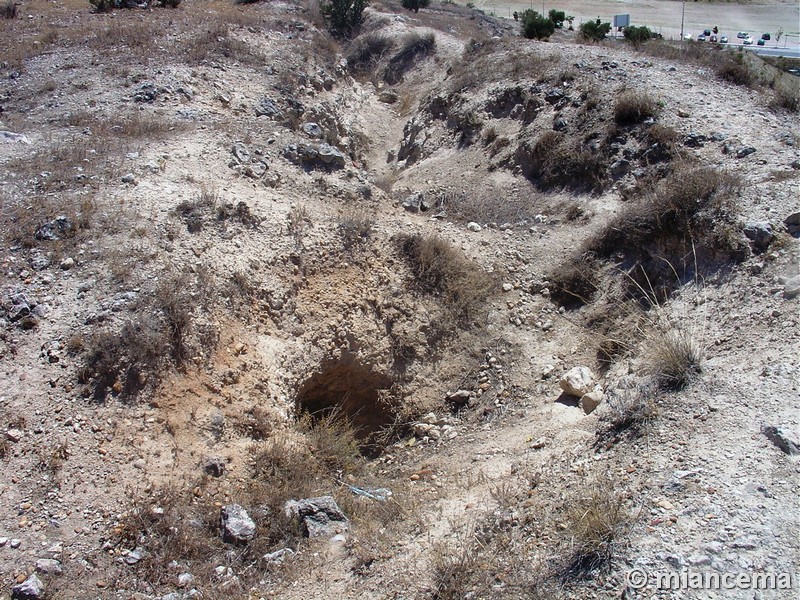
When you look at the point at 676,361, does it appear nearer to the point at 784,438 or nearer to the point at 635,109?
the point at 784,438

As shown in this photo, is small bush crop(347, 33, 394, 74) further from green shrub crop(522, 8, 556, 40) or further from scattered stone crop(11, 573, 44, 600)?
scattered stone crop(11, 573, 44, 600)

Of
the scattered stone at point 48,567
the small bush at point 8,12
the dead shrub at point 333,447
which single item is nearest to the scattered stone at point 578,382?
the dead shrub at point 333,447

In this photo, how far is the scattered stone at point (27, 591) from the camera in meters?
4.45

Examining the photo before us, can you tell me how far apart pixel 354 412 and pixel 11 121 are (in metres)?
7.79

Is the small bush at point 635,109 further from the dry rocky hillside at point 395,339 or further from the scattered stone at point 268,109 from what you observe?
the scattered stone at point 268,109

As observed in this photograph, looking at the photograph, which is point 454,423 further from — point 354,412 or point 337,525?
point 337,525

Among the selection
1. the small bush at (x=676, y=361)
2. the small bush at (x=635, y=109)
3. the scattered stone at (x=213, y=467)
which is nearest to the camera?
the small bush at (x=676, y=361)

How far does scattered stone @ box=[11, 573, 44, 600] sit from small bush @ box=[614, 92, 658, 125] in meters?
10.3

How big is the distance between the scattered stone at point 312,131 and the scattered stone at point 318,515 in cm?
773

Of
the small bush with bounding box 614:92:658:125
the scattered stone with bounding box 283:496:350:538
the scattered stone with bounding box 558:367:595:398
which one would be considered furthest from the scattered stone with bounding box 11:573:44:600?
the small bush with bounding box 614:92:658:125

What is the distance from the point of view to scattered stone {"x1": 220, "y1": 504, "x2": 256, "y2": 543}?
5.29m

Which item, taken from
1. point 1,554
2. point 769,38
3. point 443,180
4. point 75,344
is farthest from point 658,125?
point 769,38

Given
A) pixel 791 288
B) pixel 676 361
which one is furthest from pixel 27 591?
pixel 791 288

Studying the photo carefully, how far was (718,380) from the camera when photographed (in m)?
5.23
